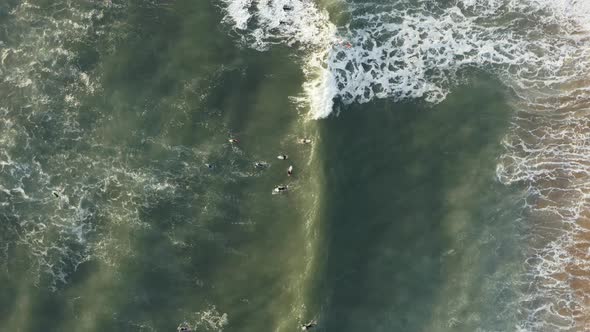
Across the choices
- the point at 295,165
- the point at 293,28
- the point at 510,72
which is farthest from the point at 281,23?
the point at 510,72

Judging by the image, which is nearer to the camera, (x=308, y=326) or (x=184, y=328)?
(x=308, y=326)

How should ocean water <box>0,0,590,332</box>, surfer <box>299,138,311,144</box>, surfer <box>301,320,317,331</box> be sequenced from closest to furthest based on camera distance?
surfer <box>301,320,317,331</box> → ocean water <box>0,0,590,332</box> → surfer <box>299,138,311,144</box>

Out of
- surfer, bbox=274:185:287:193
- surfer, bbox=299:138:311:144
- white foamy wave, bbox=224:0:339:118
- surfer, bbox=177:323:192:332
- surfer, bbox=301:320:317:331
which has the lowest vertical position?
surfer, bbox=301:320:317:331

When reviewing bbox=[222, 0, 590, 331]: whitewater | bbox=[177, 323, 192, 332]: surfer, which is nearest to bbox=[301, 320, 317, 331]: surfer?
bbox=[177, 323, 192, 332]: surfer

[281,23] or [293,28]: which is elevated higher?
[281,23]

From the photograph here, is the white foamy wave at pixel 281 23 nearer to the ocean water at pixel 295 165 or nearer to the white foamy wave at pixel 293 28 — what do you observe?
the white foamy wave at pixel 293 28

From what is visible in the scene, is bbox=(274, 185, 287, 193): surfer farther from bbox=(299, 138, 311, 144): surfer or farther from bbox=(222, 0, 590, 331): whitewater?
bbox=(222, 0, 590, 331): whitewater

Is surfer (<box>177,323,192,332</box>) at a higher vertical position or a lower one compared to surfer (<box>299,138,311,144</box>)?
lower

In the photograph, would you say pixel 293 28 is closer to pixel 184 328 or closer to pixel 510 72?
pixel 510 72

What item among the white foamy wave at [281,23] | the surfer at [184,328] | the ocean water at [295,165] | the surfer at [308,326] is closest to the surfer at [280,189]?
the ocean water at [295,165]
